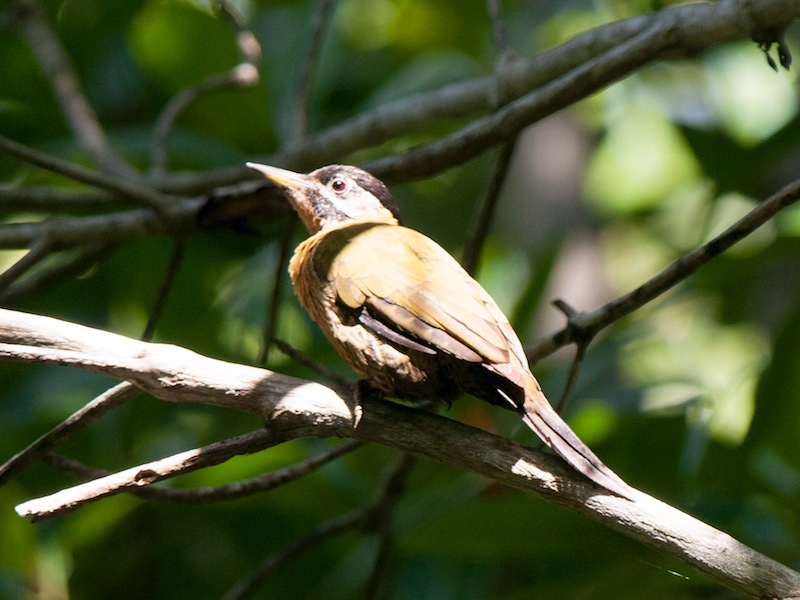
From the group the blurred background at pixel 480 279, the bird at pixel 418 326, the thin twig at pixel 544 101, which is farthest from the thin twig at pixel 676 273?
the blurred background at pixel 480 279

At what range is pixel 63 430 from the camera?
241cm

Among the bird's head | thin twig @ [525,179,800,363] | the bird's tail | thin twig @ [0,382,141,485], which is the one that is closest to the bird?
the bird's tail

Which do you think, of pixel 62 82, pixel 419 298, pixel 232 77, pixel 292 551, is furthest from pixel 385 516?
pixel 62 82

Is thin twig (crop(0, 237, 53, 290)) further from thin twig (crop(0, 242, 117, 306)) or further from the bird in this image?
the bird

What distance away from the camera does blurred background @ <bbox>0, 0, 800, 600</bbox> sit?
3.64 m

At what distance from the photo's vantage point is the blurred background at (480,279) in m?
3.64

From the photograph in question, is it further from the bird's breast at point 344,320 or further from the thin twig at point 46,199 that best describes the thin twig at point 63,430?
the thin twig at point 46,199

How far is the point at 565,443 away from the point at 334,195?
5.56 feet

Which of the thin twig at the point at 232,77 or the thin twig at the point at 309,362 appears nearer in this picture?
the thin twig at the point at 309,362

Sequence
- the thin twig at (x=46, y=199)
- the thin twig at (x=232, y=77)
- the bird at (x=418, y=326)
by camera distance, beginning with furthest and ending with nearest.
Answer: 1. the thin twig at (x=232, y=77)
2. the thin twig at (x=46, y=199)
3. the bird at (x=418, y=326)

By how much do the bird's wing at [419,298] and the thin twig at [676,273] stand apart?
21 centimetres

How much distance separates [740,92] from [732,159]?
176 cm

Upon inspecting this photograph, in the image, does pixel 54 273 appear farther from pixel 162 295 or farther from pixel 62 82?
pixel 62 82

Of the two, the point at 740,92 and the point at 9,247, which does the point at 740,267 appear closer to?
the point at 740,92
